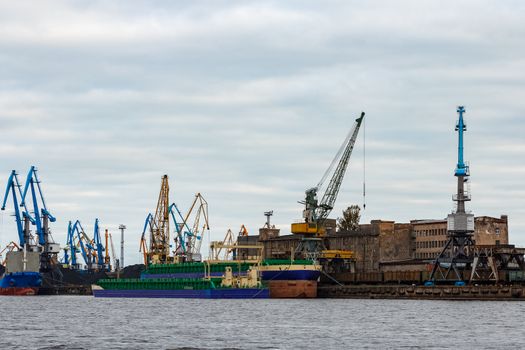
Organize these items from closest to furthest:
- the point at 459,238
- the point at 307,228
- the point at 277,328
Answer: the point at 277,328, the point at 459,238, the point at 307,228

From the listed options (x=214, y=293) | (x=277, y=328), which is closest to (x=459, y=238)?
(x=214, y=293)

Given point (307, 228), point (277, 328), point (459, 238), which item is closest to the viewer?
point (277, 328)

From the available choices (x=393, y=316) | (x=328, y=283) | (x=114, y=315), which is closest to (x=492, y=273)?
(x=328, y=283)

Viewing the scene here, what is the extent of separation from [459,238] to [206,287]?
132 ft

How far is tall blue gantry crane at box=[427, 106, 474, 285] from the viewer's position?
159 metres

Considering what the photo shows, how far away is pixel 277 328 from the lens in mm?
92250

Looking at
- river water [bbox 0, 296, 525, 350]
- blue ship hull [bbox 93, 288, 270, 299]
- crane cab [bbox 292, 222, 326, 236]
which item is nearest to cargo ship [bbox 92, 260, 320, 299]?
blue ship hull [bbox 93, 288, 270, 299]

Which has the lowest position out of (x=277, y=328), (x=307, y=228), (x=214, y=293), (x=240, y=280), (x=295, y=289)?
(x=277, y=328)

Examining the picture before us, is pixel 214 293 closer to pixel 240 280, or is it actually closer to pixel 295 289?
pixel 240 280

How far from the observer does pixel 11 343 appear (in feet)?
256

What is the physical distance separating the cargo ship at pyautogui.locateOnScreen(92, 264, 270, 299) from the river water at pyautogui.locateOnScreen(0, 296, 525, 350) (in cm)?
3617

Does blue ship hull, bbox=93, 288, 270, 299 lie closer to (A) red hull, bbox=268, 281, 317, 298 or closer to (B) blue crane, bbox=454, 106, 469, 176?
(A) red hull, bbox=268, 281, 317, 298

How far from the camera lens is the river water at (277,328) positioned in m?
76.8

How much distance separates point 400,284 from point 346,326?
75.9 meters
